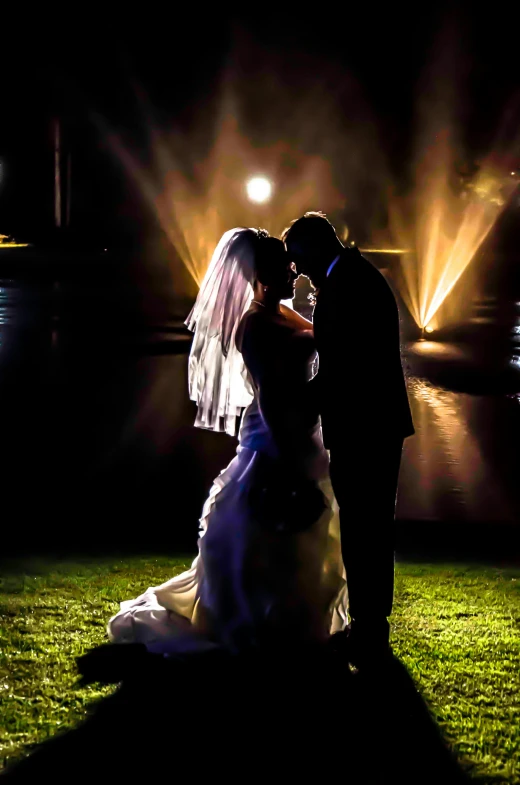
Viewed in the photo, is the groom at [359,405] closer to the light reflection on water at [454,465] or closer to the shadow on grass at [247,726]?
the shadow on grass at [247,726]

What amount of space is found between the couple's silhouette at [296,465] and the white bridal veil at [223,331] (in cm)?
1

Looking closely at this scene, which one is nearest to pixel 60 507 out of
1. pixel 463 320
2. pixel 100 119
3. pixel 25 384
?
pixel 25 384

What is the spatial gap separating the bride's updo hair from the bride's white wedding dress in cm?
21

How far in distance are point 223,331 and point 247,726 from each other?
2.09 m

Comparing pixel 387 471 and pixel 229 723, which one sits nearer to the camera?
pixel 229 723

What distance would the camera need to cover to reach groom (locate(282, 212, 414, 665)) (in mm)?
3961

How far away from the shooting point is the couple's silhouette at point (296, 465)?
4.04 m

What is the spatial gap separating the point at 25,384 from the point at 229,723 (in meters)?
11.3

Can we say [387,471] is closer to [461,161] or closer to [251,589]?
[251,589]

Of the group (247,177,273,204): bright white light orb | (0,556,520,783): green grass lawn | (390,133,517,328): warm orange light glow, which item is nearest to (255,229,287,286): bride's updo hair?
(0,556,520,783): green grass lawn

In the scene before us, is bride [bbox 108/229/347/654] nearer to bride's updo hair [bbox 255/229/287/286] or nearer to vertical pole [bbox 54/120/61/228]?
bride's updo hair [bbox 255/229/287/286]

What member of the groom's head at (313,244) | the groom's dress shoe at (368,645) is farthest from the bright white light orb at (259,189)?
the groom's dress shoe at (368,645)

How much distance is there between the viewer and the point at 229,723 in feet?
12.3

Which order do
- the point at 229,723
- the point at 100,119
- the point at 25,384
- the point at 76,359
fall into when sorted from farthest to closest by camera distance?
the point at 100,119, the point at 76,359, the point at 25,384, the point at 229,723
